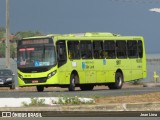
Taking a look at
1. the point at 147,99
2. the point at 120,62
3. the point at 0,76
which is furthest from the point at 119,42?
the point at 147,99

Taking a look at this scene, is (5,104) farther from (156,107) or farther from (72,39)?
(72,39)

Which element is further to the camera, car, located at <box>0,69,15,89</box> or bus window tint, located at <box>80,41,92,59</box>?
car, located at <box>0,69,15,89</box>

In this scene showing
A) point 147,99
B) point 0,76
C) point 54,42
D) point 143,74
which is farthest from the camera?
point 0,76

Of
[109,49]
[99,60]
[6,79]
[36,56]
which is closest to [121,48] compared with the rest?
[109,49]

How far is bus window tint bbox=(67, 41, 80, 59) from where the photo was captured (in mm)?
33594

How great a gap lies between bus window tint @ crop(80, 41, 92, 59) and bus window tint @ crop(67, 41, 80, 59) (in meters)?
0.41

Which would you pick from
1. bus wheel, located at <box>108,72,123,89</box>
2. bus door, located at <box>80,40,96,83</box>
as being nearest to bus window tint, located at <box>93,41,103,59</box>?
bus door, located at <box>80,40,96,83</box>

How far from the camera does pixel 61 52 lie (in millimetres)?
33281

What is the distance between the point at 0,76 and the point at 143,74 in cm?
1028

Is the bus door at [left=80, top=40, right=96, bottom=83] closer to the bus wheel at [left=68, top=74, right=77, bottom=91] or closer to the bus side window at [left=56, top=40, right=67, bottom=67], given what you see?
the bus wheel at [left=68, top=74, right=77, bottom=91]

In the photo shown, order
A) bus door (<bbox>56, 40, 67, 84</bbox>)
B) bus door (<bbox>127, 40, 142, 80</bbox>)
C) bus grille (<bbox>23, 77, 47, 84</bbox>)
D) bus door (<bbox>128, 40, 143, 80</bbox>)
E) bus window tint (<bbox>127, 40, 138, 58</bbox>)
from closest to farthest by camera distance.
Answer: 1. bus grille (<bbox>23, 77, 47, 84</bbox>)
2. bus door (<bbox>56, 40, 67, 84</bbox>)
3. bus window tint (<bbox>127, 40, 138, 58</bbox>)
4. bus door (<bbox>127, 40, 142, 80</bbox>)
5. bus door (<bbox>128, 40, 143, 80</bbox>)

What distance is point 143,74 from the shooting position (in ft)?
129

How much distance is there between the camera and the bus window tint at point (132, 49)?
123 feet

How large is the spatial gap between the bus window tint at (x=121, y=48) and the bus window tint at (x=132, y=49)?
43cm
